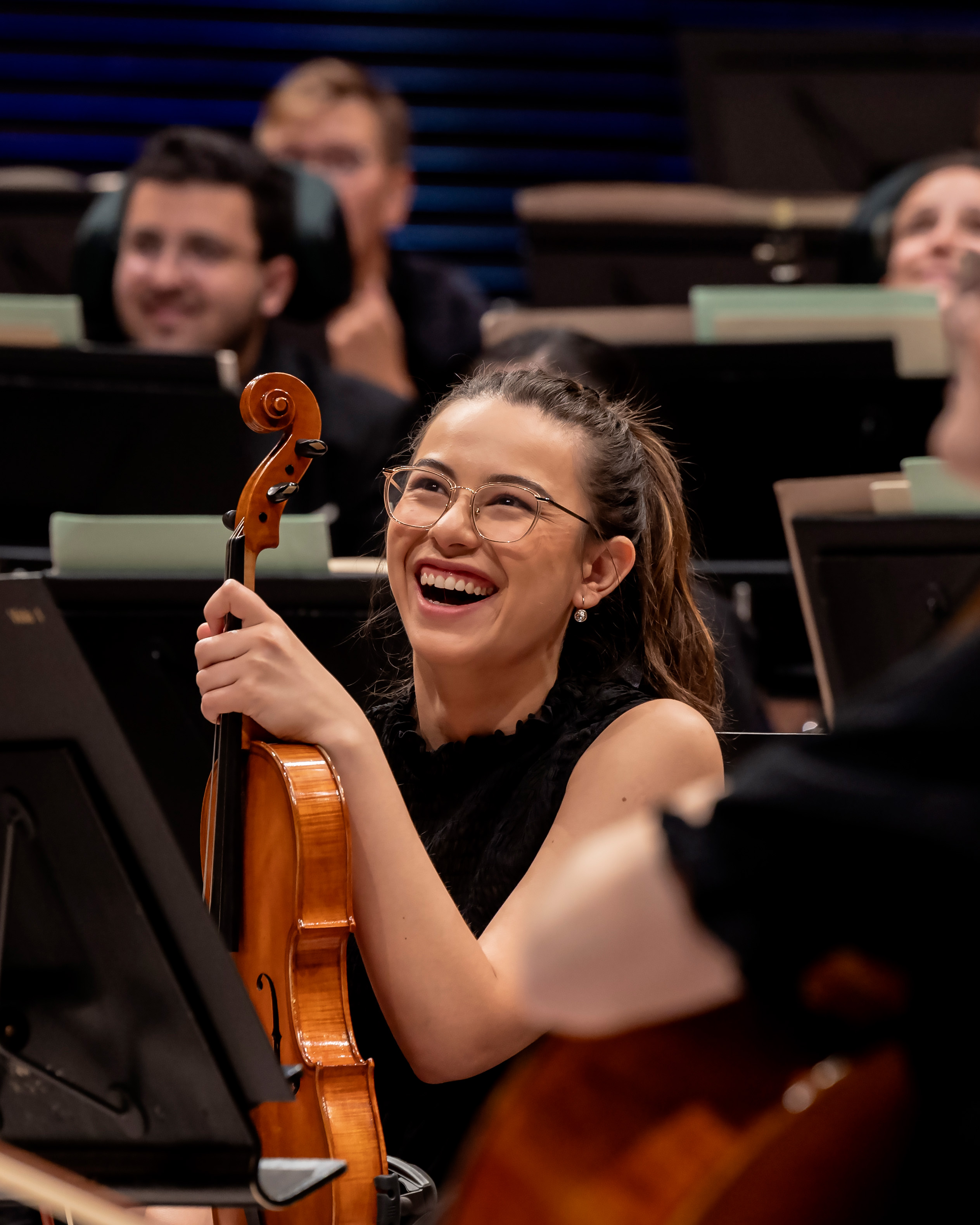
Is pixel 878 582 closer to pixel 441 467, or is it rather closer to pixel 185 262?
pixel 441 467

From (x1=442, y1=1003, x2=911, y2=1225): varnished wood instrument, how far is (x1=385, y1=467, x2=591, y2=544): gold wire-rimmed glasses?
0.83 meters

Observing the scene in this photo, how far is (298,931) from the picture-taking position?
50.9 inches

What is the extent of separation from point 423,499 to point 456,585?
0.11m

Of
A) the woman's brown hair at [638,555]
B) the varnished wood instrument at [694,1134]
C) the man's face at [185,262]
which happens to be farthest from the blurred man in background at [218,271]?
the varnished wood instrument at [694,1134]

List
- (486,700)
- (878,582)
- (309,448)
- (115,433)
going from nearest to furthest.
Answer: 1. (309,448)
2. (486,700)
3. (878,582)
4. (115,433)

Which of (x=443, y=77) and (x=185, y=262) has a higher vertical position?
(x=443, y=77)

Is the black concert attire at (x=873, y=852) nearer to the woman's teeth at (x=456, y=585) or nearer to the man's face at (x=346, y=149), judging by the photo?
the woman's teeth at (x=456, y=585)

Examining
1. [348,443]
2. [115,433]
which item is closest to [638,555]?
[115,433]

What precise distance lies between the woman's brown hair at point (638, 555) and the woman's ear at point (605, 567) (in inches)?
0.7

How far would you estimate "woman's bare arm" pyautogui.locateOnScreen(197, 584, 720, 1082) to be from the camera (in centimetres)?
131

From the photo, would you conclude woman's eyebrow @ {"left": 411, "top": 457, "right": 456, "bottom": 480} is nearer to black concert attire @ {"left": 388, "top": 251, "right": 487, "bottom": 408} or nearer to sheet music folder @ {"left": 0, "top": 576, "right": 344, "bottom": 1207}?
sheet music folder @ {"left": 0, "top": 576, "right": 344, "bottom": 1207}

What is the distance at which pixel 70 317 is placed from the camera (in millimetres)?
2932

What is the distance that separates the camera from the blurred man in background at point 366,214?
437cm

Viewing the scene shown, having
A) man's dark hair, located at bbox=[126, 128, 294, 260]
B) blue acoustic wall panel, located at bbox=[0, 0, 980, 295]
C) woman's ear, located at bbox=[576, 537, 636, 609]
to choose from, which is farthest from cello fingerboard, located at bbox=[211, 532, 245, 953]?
blue acoustic wall panel, located at bbox=[0, 0, 980, 295]
